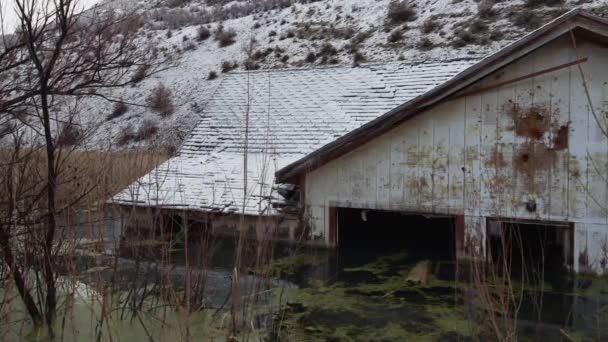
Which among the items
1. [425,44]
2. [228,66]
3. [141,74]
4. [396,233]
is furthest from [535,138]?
[228,66]

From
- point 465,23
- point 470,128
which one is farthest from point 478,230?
point 465,23

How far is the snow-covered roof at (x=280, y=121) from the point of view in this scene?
12.4m

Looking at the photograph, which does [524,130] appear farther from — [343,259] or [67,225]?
[67,225]

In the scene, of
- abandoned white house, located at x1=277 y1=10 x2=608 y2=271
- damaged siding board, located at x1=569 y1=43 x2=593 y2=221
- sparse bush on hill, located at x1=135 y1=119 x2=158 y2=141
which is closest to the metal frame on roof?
abandoned white house, located at x1=277 y1=10 x2=608 y2=271

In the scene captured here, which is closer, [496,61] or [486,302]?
[486,302]

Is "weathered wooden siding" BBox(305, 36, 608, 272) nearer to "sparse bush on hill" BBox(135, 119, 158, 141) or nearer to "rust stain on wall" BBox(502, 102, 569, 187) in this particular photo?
"rust stain on wall" BBox(502, 102, 569, 187)

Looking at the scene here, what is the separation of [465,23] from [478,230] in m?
19.0

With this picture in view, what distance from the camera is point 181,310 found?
4.48 m

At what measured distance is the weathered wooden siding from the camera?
27.5 feet

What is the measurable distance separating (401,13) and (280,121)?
56.8ft

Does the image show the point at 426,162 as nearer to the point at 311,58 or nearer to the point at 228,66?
the point at 311,58

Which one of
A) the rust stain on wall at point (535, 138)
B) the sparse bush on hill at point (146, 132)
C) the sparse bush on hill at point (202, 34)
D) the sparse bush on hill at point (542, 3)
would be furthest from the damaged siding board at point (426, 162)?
the sparse bush on hill at point (202, 34)

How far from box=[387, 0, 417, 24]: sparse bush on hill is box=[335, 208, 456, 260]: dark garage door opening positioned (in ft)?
59.2

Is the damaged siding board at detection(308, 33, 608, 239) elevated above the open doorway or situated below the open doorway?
above
